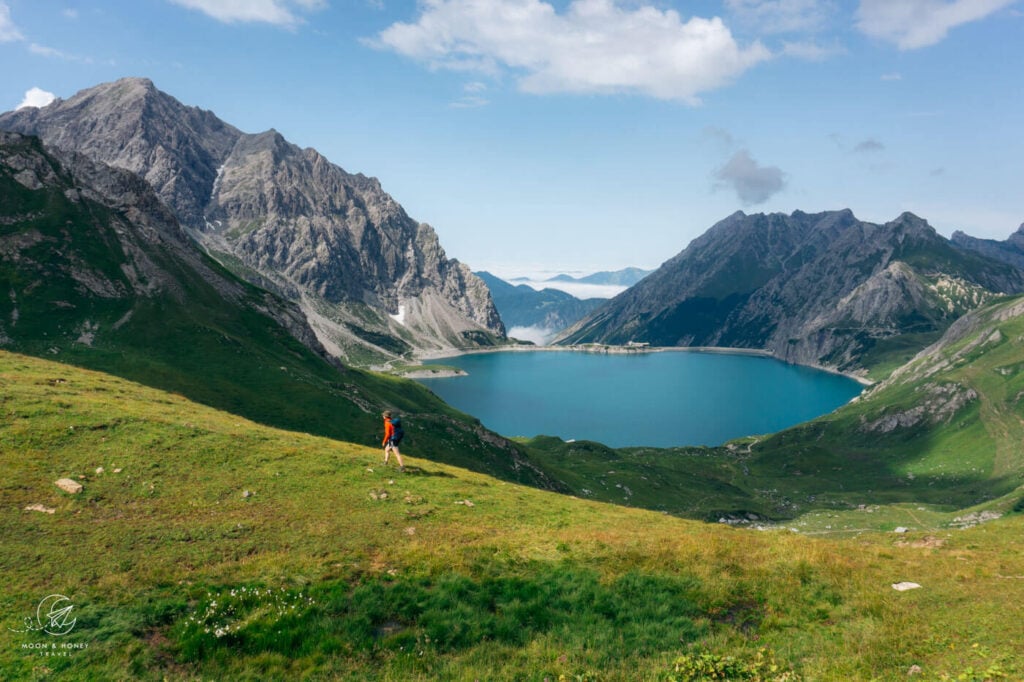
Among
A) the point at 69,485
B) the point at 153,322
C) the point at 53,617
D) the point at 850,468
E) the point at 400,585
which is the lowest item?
the point at 850,468

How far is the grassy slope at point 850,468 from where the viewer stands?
101688 mm

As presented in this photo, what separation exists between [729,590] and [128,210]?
430 feet

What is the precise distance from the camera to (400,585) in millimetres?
17094

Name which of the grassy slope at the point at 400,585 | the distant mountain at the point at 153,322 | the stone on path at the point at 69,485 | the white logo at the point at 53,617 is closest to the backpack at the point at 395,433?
the grassy slope at the point at 400,585

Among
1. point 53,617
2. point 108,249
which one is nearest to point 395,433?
point 53,617

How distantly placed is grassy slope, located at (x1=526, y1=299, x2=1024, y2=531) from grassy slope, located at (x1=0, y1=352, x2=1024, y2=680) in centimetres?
7371

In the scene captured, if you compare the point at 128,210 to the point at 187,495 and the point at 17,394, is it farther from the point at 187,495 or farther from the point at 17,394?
the point at 187,495

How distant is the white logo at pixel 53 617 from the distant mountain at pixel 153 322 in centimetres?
5366

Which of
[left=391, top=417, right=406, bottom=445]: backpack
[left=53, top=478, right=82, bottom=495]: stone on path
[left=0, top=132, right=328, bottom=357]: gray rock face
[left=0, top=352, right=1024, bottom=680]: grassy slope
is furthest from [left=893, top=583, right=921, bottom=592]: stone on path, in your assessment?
[left=0, top=132, right=328, bottom=357]: gray rock face

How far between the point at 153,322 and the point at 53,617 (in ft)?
275

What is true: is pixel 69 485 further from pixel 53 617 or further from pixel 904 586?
pixel 904 586

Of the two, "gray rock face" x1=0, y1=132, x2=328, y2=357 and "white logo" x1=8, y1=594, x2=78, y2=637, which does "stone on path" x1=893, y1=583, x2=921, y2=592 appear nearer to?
"white logo" x1=8, y1=594, x2=78, y2=637

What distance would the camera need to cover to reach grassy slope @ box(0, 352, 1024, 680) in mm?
13805

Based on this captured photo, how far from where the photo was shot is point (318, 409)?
73.7 m
